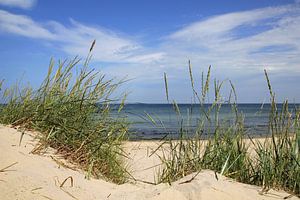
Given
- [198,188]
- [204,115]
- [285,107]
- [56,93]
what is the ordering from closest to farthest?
[198,188] < [285,107] < [204,115] < [56,93]

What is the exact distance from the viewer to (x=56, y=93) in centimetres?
396

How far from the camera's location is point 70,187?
2602 mm

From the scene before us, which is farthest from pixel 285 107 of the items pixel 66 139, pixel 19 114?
pixel 19 114

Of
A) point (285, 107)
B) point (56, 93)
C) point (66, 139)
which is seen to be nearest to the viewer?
point (285, 107)

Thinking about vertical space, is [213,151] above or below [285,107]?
below

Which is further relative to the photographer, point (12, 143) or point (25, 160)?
point (12, 143)

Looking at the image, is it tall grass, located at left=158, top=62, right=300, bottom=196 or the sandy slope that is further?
tall grass, located at left=158, top=62, right=300, bottom=196

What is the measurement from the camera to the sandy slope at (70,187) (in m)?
2.35

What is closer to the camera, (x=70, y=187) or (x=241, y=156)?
(x=70, y=187)

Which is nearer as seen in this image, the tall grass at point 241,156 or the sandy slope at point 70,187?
the sandy slope at point 70,187

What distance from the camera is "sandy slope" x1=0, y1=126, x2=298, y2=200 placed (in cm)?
235

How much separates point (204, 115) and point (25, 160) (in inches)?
63.3

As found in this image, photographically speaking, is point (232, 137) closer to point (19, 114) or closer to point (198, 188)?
point (198, 188)

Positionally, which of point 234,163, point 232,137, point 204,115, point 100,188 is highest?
point 204,115
